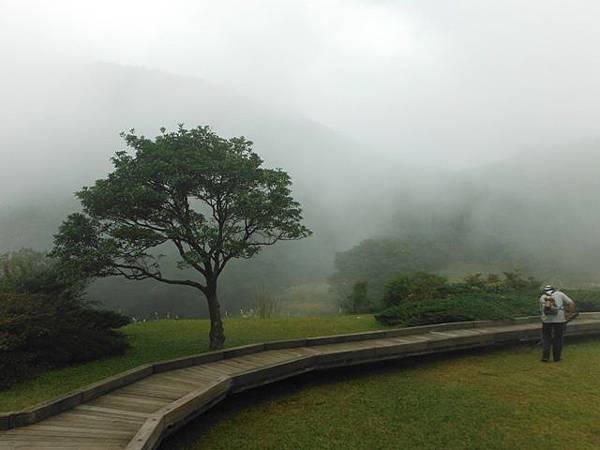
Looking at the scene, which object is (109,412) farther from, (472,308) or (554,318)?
(472,308)

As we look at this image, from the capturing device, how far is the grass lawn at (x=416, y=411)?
6.27 metres

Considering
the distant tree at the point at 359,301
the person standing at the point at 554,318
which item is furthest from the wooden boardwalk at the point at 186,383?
the distant tree at the point at 359,301

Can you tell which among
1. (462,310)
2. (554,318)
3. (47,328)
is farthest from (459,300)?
(47,328)

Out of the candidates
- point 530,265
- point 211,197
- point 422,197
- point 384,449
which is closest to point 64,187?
point 422,197

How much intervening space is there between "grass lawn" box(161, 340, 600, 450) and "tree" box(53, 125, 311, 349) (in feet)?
12.4

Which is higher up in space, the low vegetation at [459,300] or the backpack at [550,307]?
the backpack at [550,307]

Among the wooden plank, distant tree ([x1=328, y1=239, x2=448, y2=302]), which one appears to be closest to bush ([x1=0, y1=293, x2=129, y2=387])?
the wooden plank

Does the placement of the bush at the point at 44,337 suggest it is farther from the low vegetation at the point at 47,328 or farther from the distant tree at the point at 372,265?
the distant tree at the point at 372,265

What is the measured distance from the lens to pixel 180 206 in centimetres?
1119

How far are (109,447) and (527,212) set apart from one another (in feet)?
281

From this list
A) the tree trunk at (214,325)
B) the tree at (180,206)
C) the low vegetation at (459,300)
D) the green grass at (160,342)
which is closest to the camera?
the green grass at (160,342)

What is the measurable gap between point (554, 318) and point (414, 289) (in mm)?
8941

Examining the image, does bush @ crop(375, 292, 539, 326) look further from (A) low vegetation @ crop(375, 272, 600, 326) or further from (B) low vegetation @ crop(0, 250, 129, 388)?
(B) low vegetation @ crop(0, 250, 129, 388)

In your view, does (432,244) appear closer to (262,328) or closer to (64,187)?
(262,328)
